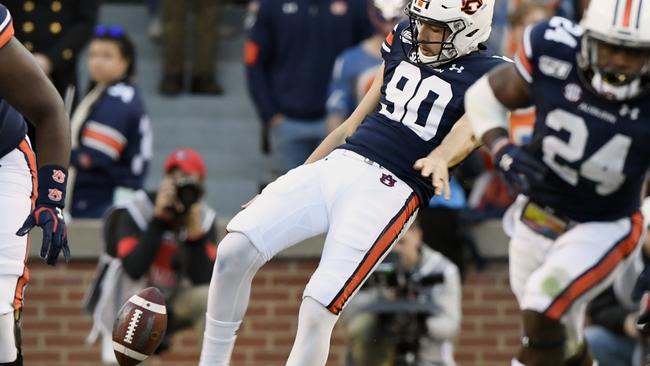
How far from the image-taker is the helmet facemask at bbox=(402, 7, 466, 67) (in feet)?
26.1

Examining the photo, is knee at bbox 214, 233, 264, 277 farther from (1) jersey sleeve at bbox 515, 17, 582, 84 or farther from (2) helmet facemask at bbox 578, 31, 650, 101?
(2) helmet facemask at bbox 578, 31, 650, 101

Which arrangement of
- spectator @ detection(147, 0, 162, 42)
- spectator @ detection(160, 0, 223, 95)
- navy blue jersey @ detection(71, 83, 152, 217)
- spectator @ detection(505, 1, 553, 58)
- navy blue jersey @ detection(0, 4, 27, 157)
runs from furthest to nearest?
spectator @ detection(147, 0, 162, 42)
spectator @ detection(160, 0, 223, 95)
spectator @ detection(505, 1, 553, 58)
navy blue jersey @ detection(71, 83, 152, 217)
navy blue jersey @ detection(0, 4, 27, 157)

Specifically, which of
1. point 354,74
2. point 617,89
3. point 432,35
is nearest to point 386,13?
point 354,74

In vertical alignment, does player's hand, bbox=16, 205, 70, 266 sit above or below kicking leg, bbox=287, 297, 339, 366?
above

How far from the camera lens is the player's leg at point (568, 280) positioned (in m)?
7.84

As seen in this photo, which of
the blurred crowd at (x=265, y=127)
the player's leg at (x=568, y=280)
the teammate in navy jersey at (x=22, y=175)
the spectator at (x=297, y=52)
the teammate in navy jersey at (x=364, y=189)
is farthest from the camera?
the spectator at (x=297, y=52)

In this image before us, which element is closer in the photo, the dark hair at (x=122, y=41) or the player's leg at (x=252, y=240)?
the player's leg at (x=252, y=240)

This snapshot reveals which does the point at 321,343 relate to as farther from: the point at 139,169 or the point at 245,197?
the point at 245,197

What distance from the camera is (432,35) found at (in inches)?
314

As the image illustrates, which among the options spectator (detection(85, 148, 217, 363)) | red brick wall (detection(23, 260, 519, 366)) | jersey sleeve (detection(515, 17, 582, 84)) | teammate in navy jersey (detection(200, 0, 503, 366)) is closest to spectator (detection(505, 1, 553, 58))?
red brick wall (detection(23, 260, 519, 366))

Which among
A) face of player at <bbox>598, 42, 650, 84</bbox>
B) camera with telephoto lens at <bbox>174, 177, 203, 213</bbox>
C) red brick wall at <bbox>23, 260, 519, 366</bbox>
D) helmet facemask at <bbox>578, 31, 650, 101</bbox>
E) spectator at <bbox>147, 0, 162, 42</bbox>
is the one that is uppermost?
face of player at <bbox>598, 42, 650, 84</bbox>

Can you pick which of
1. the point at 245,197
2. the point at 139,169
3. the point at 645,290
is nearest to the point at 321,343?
the point at 645,290

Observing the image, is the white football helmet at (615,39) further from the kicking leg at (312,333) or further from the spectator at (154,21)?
the spectator at (154,21)

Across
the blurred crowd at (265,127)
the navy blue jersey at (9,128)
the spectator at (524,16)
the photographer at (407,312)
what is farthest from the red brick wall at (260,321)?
the navy blue jersey at (9,128)
